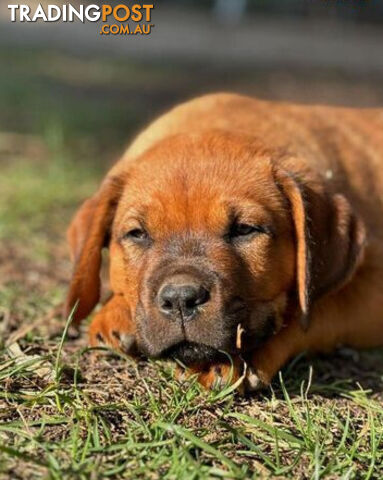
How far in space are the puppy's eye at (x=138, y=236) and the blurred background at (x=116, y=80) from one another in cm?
128

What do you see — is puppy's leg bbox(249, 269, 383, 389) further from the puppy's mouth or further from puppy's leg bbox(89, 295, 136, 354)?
puppy's leg bbox(89, 295, 136, 354)

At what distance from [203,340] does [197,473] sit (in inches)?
33.0

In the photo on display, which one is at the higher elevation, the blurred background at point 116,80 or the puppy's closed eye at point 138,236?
the blurred background at point 116,80

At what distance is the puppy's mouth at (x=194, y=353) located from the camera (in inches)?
171

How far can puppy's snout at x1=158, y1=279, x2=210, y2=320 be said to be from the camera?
4223 millimetres

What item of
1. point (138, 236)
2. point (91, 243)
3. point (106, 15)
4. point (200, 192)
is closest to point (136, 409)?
point (138, 236)

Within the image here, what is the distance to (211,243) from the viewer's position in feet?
15.1

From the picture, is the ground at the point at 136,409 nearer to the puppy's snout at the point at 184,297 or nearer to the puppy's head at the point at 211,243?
the puppy's head at the point at 211,243

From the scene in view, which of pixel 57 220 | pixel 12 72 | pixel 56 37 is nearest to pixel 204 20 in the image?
pixel 56 37

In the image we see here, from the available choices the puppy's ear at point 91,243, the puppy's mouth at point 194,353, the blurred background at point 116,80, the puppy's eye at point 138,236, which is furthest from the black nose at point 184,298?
the blurred background at point 116,80

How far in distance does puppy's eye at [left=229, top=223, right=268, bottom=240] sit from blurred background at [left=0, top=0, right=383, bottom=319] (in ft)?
6.08

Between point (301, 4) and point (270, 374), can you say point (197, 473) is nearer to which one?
point (270, 374)

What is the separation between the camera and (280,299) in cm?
482

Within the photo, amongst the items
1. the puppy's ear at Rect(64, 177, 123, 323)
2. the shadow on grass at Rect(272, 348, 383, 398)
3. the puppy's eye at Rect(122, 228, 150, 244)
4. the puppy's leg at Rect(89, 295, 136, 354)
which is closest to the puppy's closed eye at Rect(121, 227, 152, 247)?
the puppy's eye at Rect(122, 228, 150, 244)
